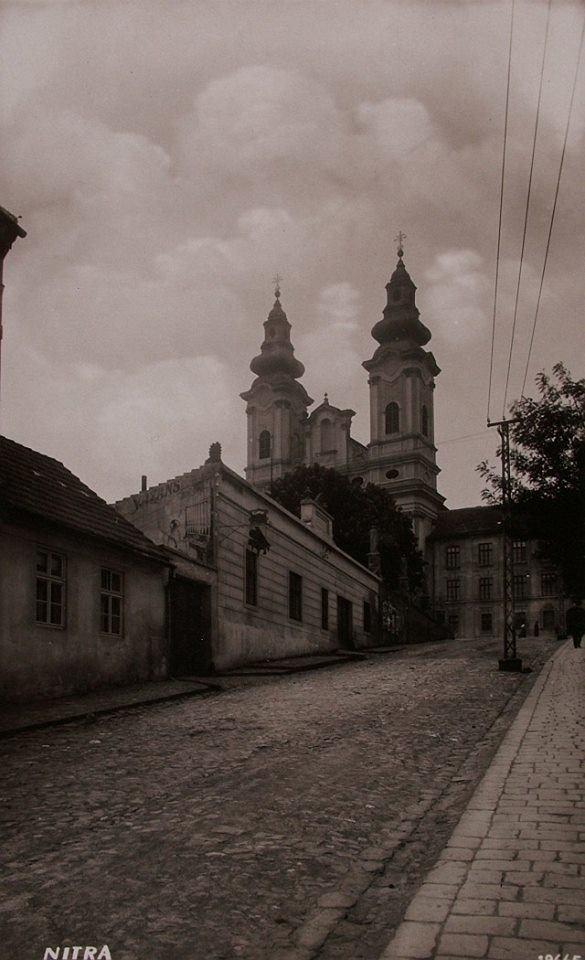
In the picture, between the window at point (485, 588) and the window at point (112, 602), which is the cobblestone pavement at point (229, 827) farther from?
the window at point (485, 588)

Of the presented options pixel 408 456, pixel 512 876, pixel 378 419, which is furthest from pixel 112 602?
pixel 378 419

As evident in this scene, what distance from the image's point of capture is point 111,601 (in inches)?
655

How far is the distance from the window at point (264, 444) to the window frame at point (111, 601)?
212 ft

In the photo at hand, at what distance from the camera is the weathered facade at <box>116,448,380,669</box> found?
21.4m

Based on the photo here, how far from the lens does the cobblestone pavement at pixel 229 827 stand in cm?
406

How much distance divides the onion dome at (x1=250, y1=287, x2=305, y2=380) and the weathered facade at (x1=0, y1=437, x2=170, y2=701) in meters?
65.8

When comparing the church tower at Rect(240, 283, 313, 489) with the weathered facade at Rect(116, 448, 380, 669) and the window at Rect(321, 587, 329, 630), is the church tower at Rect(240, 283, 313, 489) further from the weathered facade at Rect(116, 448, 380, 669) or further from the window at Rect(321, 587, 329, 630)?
the weathered facade at Rect(116, 448, 380, 669)

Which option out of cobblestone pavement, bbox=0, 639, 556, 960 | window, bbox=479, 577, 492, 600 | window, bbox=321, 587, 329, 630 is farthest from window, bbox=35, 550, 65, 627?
window, bbox=479, 577, 492, 600

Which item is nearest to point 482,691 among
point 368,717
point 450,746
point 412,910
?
point 368,717

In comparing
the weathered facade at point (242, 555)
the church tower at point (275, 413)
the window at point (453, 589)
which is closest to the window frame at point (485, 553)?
the window at point (453, 589)

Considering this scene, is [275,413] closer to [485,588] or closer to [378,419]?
[378,419]

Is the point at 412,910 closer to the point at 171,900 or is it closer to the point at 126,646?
the point at 171,900

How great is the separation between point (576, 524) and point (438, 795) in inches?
594

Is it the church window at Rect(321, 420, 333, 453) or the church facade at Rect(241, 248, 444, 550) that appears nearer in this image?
the church facade at Rect(241, 248, 444, 550)
